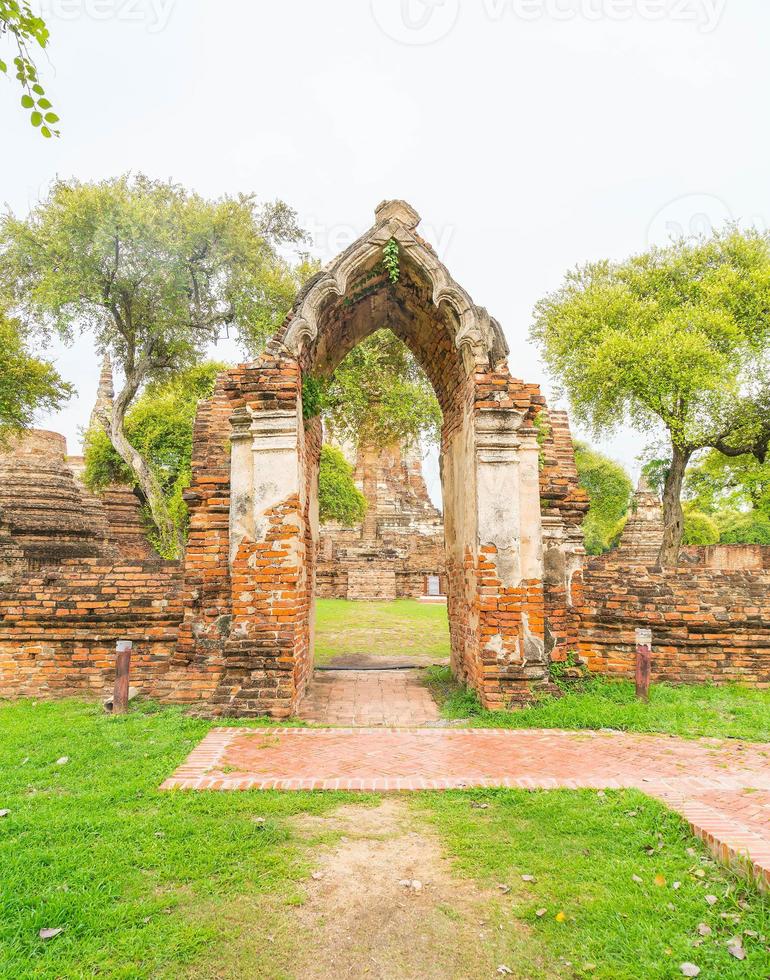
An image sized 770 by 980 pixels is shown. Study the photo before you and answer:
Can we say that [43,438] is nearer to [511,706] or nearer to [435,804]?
[511,706]

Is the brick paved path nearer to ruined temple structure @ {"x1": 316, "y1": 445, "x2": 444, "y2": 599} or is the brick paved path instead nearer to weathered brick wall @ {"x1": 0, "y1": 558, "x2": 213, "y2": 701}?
weathered brick wall @ {"x1": 0, "y1": 558, "x2": 213, "y2": 701}

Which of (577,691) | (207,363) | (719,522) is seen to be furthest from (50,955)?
(719,522)

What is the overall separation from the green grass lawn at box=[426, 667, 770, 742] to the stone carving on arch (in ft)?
12.7

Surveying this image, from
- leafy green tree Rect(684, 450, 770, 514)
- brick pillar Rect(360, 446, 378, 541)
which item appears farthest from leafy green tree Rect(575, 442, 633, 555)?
leafy green tree Rect(684, 450, 770, 514)

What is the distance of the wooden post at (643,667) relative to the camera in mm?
6965

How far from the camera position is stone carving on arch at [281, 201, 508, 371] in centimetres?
732

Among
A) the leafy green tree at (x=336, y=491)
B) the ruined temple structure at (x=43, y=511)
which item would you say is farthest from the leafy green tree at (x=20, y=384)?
the leafy green tree at (x=336, y=491)

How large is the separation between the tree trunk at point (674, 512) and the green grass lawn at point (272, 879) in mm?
14058

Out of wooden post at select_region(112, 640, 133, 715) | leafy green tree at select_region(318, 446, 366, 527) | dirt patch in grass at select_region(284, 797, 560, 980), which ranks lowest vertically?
dirt patch in grass at select_region(284, 797, 560, 980)

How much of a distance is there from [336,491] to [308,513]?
18382 mm

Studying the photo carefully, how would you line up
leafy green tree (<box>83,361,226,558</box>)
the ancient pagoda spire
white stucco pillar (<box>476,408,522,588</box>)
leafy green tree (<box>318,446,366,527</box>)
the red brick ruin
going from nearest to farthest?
the red brick ruin, white stucco pillar (<box>476,408,522,588</box>), leafy green tree (<box>83,361,226,558</box>), the ancient pagoda spire, leafy green tree (<box>318,446,366,527</box>)

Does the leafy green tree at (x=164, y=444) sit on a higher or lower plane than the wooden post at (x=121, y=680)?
higher

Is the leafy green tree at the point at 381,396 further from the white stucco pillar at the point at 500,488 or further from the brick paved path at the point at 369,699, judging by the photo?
the white stucco pillar at the point at 500,488

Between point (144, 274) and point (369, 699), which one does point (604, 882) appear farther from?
point (144, 274)
